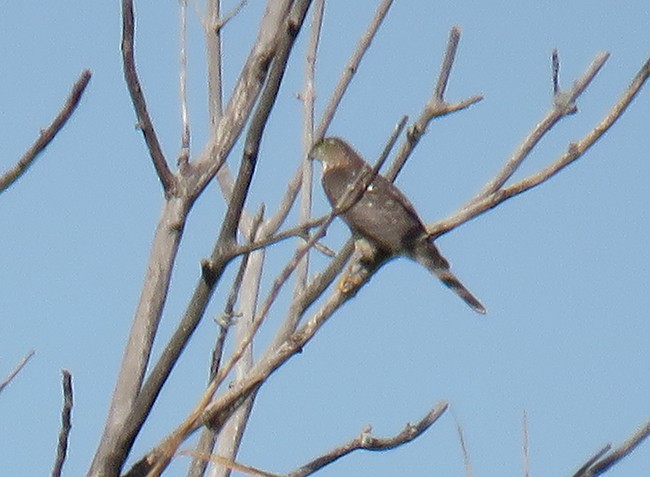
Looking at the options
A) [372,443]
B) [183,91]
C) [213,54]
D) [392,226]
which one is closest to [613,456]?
[372,443]

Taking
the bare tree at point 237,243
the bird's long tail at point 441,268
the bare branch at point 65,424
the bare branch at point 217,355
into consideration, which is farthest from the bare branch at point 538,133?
the bird's long tail at point 441,268

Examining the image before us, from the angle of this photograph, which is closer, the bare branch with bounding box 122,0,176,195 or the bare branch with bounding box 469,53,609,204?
the bare branch with bounding box 122,0,176,195

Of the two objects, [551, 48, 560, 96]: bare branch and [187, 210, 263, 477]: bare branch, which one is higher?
[551, 48, 560, 96]: bare branch

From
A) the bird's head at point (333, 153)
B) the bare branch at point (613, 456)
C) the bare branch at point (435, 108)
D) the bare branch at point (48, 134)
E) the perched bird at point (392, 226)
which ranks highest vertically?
the bird's head at point (333, 153)

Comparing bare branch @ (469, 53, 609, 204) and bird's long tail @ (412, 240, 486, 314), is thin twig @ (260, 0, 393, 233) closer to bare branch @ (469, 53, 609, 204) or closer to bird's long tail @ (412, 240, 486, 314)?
bare branch @ (469, 53, 609, 204)

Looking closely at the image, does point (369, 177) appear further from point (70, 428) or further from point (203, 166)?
point (70, 428)

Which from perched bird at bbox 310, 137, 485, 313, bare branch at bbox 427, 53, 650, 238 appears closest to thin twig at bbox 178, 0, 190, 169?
bare branch at bbox 427, 53, 650, 238

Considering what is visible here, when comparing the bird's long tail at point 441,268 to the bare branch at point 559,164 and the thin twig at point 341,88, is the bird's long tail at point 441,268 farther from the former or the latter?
the bare branch at point 559,164

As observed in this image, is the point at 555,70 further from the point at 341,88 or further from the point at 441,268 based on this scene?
the point at 441,268
